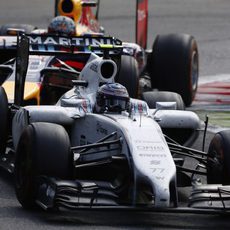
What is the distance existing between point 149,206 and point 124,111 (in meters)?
1.47

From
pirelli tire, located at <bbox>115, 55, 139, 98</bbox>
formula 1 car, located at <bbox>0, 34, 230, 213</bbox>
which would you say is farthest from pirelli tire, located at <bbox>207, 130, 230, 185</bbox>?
pirelli tire, located at <bbox>115, 55, 139, 98</bbox>

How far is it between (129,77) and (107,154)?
4686 millimetres

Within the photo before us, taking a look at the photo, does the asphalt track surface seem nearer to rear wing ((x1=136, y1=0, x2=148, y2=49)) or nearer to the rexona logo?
rear wing ((x1=136, y1=0, x2=148, y2=49))

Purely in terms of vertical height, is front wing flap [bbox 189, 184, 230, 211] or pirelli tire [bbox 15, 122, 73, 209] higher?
pirelli tire [bbox 15, 122, 73, 209]

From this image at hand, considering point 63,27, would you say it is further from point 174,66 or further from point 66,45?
point 66,45

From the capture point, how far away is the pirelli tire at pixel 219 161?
10.2 meters

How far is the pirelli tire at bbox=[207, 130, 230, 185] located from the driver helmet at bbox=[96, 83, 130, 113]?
2.85 ft

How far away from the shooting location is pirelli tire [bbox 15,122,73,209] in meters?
9.97

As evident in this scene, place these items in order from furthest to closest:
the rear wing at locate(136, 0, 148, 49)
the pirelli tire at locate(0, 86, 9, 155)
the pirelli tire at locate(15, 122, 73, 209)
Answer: the rear wing at locate(136, 0, 148, 49) < the pirelli tire at locate(0, 86, 9, 155) < the pirelli tire at locate(15, 122, 73, 209)

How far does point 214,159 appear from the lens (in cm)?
1051

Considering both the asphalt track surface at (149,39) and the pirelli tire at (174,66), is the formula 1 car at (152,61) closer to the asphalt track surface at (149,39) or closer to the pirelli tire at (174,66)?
the pirelli tire at (174,66)

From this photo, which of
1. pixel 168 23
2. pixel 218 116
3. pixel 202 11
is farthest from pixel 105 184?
pixel 202 11

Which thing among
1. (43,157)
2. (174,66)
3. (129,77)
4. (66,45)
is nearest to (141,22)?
(174,66)

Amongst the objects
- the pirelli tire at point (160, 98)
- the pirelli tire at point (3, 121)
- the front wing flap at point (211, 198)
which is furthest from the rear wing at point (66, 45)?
the front wing flap at point (211, 198)
